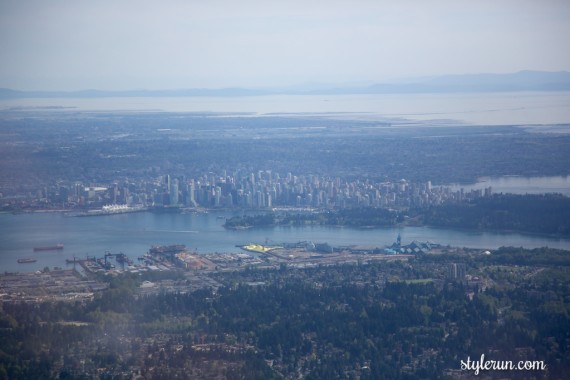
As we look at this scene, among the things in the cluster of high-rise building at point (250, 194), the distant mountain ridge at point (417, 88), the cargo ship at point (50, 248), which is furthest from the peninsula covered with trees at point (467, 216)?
the distant mountain ridge at point (417, 88)

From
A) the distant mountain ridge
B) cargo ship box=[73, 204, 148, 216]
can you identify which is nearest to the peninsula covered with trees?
cargo ship box=[73, 204, 148, 216]

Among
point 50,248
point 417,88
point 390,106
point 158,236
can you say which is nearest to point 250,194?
point 158,236

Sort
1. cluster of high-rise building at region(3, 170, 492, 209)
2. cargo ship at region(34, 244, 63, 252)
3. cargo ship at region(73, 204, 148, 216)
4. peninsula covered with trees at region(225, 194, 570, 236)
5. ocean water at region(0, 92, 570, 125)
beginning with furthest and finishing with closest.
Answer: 1. ocean water at region(0, 92, 570, 125)
2. cluster of high-rise building at region(3, 170, 492, 209)
3. cargo ship at region(73, 204, 148, 216)
4. peninsula covered with trees at region(225, 194, 570, 236)
5. cargo ship at region(34, 244, 63, 252)

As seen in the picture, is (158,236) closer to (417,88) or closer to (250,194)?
(250,194)

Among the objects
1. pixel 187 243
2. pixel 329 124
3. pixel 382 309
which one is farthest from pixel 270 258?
pixel 329 124

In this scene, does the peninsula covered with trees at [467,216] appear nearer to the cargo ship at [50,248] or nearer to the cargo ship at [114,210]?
the cargo ship at [114,210]

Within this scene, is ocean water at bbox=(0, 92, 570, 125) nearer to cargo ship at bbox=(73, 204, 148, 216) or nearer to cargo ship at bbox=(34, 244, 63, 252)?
cargo ship at bbox=(73, 204, 148, 216)

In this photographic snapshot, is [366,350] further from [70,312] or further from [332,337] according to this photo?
[70,312]
